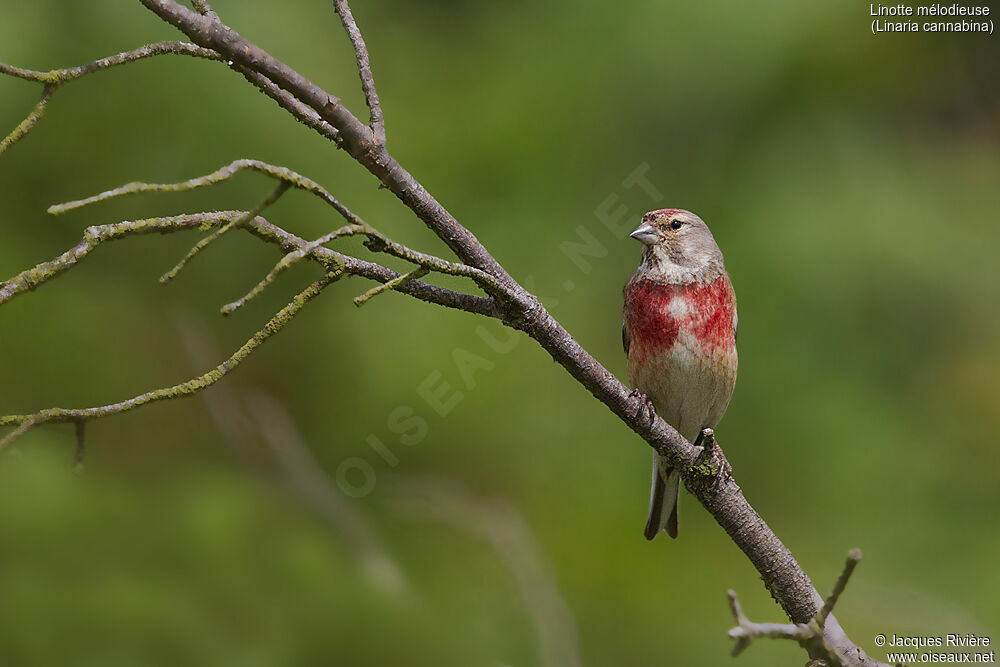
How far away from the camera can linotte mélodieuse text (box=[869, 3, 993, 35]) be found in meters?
5.12

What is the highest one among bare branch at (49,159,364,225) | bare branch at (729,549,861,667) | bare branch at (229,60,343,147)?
bare branch at (229,60,343,147)

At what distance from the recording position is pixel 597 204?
16.2 feet

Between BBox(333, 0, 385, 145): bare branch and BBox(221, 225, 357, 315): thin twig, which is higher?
BBox(333, 0, 385, 145): bare branch

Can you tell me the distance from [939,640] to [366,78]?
10.3 feet

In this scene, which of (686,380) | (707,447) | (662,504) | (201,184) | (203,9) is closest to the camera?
(201,184)

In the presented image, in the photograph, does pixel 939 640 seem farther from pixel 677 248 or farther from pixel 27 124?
pixel 27 124

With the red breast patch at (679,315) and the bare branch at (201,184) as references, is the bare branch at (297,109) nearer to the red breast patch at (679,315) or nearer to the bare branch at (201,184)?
the bare branch at (201,184)

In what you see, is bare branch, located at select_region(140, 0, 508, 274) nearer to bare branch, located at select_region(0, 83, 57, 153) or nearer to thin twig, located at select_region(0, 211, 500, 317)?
thin twig, located at select_region(0, 211, 500, 317)

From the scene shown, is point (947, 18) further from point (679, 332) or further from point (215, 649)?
point (215, 649)

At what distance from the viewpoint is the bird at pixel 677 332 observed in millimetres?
3607

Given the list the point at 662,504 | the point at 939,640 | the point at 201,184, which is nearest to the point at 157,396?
the point at 201,184

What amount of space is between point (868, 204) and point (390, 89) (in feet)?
8.19

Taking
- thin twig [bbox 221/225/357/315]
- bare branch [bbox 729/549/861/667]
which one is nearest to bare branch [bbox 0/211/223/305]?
thin twig [bbox 221/225/357/315]

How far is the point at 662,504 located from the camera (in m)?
3.80
